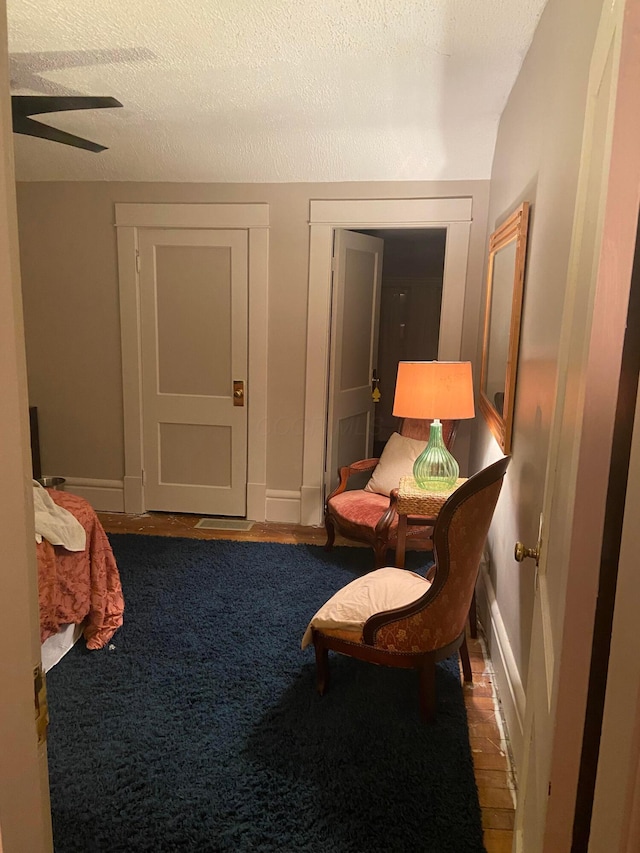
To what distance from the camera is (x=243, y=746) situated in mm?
1952

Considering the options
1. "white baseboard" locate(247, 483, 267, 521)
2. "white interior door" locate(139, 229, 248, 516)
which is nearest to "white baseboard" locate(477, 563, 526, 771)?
"white baseboard" locate(247, 483, 267, 521)

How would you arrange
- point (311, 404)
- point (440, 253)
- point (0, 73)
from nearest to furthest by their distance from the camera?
point (0, 73), point (311, 404), point (440, 253)

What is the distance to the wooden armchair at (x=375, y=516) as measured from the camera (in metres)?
3.15

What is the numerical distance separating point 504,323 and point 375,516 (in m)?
1.37

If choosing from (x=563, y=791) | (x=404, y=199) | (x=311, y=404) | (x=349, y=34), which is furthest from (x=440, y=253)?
(x=563, y=791)

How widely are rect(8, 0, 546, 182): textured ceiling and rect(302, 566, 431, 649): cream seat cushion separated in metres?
2.11

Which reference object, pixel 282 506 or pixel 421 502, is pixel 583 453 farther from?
pixel 282 506

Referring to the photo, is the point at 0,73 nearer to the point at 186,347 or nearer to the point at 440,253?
the point at 186,347

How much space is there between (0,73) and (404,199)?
132 inches

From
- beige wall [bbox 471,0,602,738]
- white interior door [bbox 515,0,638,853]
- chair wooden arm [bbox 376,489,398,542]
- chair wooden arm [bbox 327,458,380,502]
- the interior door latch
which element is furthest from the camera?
the interior door latch

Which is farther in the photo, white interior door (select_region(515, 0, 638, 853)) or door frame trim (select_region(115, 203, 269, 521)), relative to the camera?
door frame trim (select_region(115, 203, 269, 521))

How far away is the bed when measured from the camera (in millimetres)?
2338

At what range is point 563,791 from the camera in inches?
31.6

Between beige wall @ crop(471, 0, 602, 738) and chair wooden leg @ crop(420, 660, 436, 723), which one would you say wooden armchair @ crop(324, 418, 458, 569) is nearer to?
beige wall @ crop(471, 0, 602, 738)
